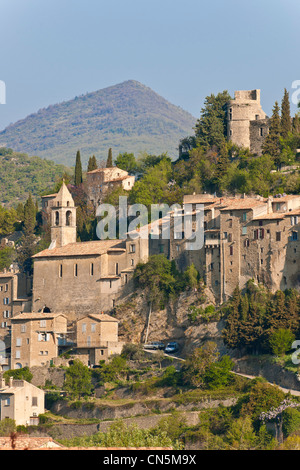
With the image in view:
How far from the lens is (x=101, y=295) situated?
7256 cm

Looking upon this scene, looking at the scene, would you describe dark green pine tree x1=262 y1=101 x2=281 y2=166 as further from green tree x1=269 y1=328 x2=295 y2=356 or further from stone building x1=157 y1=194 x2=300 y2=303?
green tree x1=269 y1=328 x2=295 y2=356

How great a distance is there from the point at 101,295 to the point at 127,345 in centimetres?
512

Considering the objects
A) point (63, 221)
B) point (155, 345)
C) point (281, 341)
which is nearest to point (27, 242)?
point (63, 221)

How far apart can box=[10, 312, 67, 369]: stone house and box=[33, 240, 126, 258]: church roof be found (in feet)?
15.8

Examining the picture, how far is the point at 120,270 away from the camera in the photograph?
72.8m

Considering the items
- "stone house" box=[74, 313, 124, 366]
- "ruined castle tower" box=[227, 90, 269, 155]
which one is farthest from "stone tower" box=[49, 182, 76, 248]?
"ruined castle tower" box=[227, 90, 269, 155]

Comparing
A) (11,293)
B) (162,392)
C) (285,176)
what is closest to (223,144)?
(285,176)

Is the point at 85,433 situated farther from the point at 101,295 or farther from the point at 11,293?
the point at 11,293

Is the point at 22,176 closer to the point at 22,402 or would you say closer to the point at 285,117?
the point at 285,117

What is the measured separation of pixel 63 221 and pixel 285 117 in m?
18.9

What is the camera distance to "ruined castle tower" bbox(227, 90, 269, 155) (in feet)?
281
